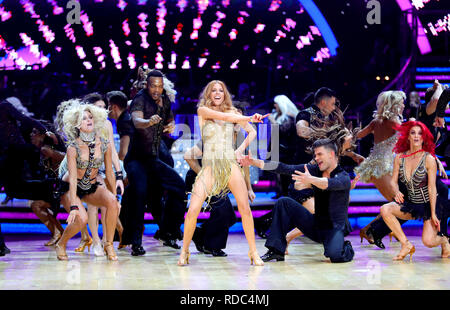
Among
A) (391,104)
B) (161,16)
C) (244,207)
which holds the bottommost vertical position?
(244,207)

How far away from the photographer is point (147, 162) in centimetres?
628

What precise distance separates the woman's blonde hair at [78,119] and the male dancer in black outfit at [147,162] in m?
0.34

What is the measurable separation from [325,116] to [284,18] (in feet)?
22.2

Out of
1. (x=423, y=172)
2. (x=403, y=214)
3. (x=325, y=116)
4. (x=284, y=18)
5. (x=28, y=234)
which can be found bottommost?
(x=28, y=234)

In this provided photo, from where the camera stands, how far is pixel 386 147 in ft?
23.0

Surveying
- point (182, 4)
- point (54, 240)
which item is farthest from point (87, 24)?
point (54, 240)

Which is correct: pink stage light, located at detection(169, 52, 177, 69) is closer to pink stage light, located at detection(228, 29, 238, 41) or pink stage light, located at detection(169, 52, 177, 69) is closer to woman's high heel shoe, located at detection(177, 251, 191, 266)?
pink stage light, located at detection(228, 29, 238, 41)

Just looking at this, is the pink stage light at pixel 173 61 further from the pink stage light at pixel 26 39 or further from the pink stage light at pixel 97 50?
the pink stage light at pixel 26 39

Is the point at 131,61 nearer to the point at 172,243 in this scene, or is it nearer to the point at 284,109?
the point at 284,109

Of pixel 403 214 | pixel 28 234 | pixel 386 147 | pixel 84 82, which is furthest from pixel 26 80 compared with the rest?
pixel 403 214

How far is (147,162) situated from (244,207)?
1.28 meters

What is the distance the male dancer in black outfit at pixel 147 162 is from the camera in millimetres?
6133

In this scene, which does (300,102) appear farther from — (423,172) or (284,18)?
(423,172)

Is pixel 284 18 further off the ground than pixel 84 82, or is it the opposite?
pixel 284 18
